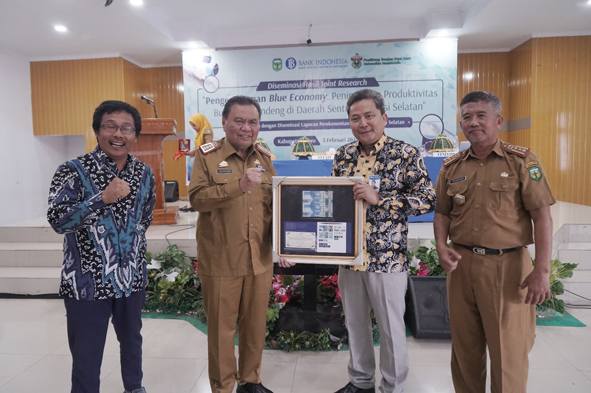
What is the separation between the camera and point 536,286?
64.1 inches

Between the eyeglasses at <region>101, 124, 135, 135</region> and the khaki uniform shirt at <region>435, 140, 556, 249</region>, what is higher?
the eyeglasses at <region>101, 124, 135, 135</region>

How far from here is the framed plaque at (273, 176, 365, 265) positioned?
1.83m

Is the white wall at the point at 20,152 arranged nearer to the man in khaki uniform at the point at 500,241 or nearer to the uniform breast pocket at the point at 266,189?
the uniform breast pocket at the point at 266,189

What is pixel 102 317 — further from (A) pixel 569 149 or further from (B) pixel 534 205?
(A) pixel 569 149

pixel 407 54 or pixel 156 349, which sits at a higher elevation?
pixel 407 54

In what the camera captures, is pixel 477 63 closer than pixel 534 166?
No

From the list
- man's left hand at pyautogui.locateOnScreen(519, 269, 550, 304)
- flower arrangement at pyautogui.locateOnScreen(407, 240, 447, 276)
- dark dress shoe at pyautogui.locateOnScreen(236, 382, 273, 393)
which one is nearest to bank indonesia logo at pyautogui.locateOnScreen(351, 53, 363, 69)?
flower arrangement at pyautogui.locateOnScreen(407, 240, 447, 276)

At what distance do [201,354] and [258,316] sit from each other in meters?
1.07

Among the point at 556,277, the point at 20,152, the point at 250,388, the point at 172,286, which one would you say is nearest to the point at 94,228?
the point at 250,388

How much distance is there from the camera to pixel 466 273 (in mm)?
1801

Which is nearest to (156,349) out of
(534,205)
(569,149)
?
(534,205)

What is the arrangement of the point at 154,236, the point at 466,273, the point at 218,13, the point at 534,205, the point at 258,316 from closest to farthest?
the point at 534,205 → the point at 466,273 → the point at 258,316 → the point at 154,236 → the point at 218,13

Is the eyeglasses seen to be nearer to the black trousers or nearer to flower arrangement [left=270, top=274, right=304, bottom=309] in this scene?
the black trousers

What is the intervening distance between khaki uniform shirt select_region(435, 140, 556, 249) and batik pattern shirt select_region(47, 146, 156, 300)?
63.3 inches
